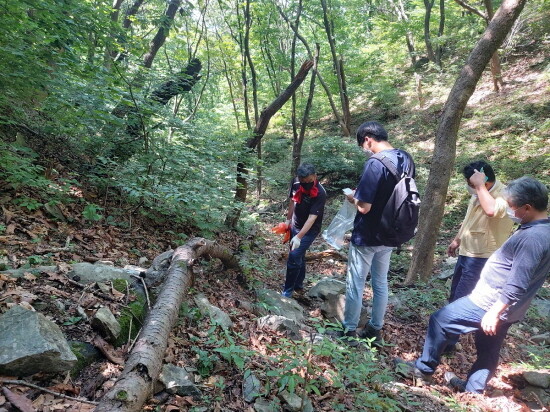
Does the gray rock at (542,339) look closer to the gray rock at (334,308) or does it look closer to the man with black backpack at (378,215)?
the gray rock at (334,308)

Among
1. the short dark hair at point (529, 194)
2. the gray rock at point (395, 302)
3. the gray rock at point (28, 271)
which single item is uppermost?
the short dark hair at point (529, 194)

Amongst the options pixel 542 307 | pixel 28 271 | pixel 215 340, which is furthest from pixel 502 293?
pixel 28 271

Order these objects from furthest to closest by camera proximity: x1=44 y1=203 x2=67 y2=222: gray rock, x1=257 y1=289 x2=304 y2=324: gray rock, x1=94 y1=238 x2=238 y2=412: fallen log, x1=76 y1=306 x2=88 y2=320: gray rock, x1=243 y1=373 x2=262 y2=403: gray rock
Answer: x1=44 y1=203 x2=67 y2=222: gray rock → x1=257 y1=289 x2=304 y2=324: gray rock → x1=76 y1=306 x2=88 y2=320: gray rock → x1=243 y1=373 x2=262 y2=403: gray rock → x1=94 y1=238 x2=238 y2=412: fallen log

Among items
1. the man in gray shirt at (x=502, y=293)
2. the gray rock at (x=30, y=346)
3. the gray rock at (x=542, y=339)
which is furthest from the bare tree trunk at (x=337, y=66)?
the gray rock at (x=30, y=346)

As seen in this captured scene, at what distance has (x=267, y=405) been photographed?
2484mm

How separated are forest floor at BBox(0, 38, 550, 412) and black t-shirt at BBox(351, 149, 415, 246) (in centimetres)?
107

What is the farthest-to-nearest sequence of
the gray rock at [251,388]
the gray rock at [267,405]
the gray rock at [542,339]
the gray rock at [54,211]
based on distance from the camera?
the gray rock at [54,211]
the gray rock at [542,339]
the gray rock at [251,388]
the gray rock at [267,405]

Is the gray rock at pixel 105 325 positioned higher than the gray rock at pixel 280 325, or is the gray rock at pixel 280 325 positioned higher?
the gray rock at pixel 105 325

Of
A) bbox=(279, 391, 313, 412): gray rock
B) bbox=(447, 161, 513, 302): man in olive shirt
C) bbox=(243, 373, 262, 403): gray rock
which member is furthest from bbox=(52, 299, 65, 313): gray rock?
bbox=(447, 161, 513, 302): man in olive shirt

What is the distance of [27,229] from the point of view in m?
4.34

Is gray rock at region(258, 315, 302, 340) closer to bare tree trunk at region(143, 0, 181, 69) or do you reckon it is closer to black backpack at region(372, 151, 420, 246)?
black backpack at region(372, 151, 420, 246)

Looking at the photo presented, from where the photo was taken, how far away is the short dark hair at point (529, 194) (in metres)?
2.89

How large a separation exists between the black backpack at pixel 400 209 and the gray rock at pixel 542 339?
9.38 ft

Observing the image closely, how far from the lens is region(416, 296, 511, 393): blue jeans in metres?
3.22
